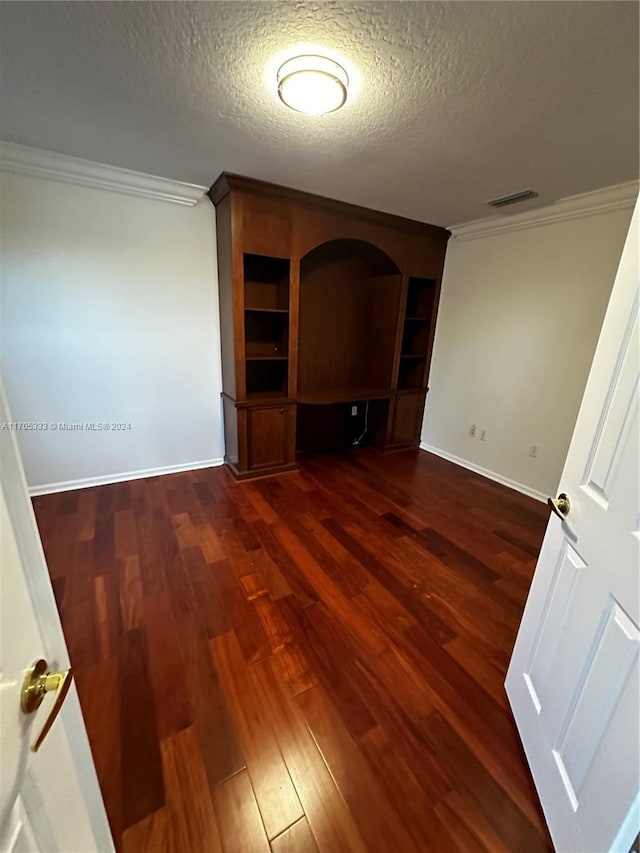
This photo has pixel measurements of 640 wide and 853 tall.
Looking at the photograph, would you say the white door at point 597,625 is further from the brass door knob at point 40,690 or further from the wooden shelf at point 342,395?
the wooden shelf at point 342,395

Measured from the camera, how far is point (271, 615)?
1.75 meters

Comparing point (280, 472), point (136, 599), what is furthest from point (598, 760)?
point (280, 472)

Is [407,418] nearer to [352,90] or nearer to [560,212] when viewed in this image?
[560,212]

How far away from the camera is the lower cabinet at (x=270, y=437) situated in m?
3.11

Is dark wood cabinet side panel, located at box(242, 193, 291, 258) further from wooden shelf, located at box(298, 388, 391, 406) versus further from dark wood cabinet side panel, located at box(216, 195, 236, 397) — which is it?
wooden shelf, located at box(298, 388, 391, 406)

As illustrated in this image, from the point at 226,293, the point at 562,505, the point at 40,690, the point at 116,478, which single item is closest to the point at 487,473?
the point at 562,505

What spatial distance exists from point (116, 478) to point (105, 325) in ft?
4.25

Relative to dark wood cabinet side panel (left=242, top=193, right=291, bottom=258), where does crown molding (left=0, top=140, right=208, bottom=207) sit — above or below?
above

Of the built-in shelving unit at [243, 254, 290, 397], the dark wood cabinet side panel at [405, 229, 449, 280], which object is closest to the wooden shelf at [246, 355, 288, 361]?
the built-in shelving unit at [243, 254, 290, 397]

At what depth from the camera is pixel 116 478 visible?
9.98ft

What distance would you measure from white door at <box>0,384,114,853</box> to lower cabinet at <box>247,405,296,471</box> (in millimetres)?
2417

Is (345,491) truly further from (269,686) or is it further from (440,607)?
(269,686)

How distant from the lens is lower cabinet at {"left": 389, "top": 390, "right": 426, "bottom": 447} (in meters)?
3.98

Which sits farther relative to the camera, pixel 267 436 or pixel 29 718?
pixel 267 436
